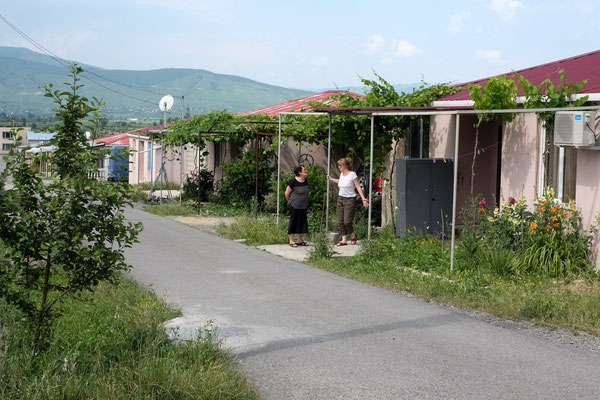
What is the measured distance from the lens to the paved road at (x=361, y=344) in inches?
238

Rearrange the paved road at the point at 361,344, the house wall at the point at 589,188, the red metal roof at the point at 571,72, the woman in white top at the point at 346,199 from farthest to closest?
the woman in white top at the point at 346,199, the red metal roof at the point at 571,72, the house wall at the point at 589,188, the paved road at the point at 361,344

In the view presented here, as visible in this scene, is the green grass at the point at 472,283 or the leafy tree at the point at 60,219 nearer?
the leafy tree at the point at 60,219

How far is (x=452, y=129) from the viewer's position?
1473 cm

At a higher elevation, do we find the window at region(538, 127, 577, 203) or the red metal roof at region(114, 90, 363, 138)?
the red metal roof at region(114, 90, 363, 138)

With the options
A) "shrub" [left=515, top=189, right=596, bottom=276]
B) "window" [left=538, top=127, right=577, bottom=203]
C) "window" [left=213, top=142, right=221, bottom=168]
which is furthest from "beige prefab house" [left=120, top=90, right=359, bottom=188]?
"shrub" [left=515, top=189, right=596, bottom=276]

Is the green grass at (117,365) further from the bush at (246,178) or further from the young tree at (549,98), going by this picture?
the bush at (246,178)

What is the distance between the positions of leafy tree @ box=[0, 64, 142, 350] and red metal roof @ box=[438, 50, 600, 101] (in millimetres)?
7370

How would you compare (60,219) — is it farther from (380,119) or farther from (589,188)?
(380,119)

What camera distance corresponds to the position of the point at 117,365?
5.86m

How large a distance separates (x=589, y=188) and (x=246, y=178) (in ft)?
39.6

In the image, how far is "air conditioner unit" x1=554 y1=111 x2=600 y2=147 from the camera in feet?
33.9

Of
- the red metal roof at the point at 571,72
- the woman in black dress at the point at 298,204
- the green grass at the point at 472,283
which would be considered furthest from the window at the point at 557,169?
the woman in black dress at the point at 298,204

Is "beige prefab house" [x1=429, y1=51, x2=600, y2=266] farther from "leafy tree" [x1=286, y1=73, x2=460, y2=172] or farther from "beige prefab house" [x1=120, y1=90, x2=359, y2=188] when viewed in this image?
"beige prefab house" [x1=120, y1=90, x2=359, y2=188]

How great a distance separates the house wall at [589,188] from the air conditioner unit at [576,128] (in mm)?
331
